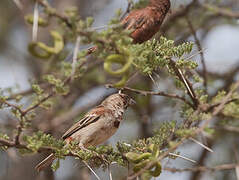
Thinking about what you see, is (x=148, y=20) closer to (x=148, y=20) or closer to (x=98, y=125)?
(x=148, y=20)

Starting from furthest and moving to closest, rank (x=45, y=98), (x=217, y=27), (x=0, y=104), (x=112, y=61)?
(x=217, y=27) → (x=0, y=104) → (x=45, y=98) → (x=112, y=61)

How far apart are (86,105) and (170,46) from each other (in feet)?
14.9

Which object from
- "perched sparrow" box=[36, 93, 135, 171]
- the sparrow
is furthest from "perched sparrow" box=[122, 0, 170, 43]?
"perched sparrow" box=[36, 93, 135, 171]

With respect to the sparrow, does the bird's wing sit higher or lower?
lower

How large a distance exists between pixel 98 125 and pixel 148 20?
1.53 metres

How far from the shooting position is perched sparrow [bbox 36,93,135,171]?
17.4 ft

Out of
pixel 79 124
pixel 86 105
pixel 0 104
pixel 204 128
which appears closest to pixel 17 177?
pixel 86 105

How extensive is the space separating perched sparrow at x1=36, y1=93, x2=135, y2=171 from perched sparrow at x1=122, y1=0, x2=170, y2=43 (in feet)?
4.22

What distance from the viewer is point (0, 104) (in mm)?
3178

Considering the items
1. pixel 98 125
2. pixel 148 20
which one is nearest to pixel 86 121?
pixel 98 125

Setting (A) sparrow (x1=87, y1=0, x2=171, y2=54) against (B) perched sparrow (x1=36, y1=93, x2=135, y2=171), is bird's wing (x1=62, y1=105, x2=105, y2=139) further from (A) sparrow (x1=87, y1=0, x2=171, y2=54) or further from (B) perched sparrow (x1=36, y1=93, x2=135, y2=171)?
(A) sparrow (x1=87, y1=0, x2=171, y2=54)

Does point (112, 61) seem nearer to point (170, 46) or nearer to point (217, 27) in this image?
point (170, 46)

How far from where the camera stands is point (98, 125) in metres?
5.40

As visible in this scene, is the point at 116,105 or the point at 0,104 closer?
the point at 0,104
